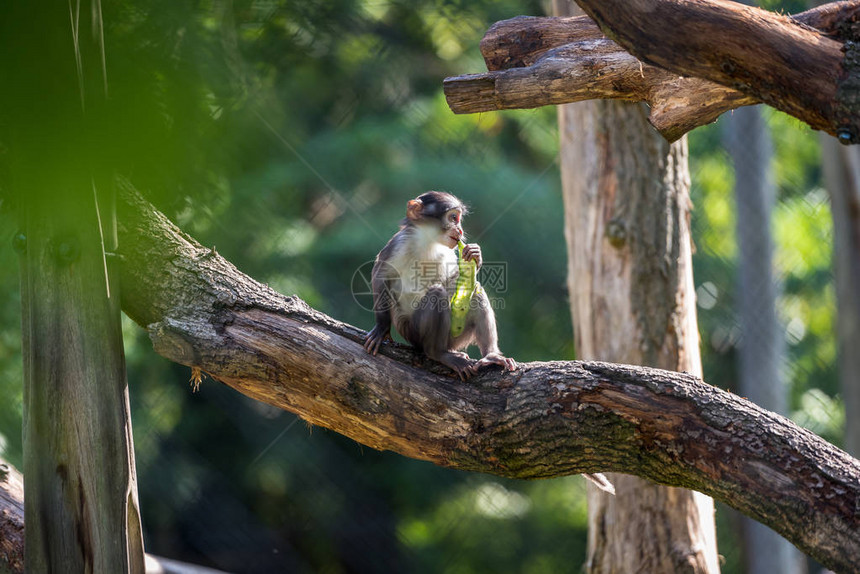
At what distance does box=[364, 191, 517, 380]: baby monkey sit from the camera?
3.58 m

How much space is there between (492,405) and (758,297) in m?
3.93

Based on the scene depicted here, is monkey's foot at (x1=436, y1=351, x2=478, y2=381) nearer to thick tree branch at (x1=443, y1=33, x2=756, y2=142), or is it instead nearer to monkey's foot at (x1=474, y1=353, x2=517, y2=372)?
monkey's foot at (x1=474, y1=353, x2=517, y2=372)

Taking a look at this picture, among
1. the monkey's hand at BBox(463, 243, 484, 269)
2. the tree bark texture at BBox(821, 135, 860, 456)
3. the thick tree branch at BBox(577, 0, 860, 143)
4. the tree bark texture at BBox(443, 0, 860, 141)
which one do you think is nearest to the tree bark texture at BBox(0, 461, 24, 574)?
the monkey's hand at BBox(463, 243, 484, 269)

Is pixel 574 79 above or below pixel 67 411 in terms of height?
above

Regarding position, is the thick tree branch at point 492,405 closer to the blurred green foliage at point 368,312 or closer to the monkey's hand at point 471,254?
the monkey's hand at point 471,254

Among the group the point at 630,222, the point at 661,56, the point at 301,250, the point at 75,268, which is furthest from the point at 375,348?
the point at 301,250

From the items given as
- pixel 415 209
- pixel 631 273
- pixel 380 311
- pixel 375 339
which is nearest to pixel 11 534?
pixel 375 339

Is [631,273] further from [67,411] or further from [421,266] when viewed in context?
[67,411]

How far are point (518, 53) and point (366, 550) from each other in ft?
17.7

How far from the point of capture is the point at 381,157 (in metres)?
7.29

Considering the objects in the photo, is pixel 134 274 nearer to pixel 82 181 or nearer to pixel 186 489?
pixel 82 181

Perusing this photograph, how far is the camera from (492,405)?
9.50ft

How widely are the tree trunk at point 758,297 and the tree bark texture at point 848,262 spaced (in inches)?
17.9

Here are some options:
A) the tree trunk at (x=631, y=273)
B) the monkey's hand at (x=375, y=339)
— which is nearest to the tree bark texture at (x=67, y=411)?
the monkey's hand at (x=375, y=339)
